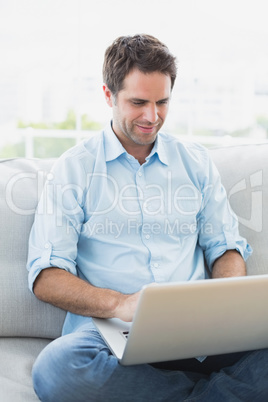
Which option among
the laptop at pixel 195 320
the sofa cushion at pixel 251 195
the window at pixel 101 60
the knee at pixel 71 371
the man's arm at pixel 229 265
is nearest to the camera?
the laptop at pixel 195 320

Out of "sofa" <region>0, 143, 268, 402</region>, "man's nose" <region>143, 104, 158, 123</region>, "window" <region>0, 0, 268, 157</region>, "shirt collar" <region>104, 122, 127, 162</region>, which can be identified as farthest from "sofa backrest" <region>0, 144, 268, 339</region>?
"window" <region>0, 0, 268, 157</region>

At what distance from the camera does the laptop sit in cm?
105

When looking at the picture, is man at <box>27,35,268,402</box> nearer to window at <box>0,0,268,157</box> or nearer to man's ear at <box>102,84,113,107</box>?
man's ear at <box>102,84,113,107</box>

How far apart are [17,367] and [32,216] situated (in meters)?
0.44

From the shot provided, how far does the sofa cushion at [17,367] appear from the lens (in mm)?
1288

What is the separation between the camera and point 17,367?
143 cm

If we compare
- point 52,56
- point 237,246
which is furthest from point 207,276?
point 52,56

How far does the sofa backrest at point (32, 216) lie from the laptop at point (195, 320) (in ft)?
1.22

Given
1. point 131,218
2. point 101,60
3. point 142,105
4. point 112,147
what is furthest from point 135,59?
point 101,60

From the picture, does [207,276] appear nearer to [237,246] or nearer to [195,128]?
[237,246]

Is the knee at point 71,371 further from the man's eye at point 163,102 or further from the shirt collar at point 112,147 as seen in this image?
the man's eye at point 163,102

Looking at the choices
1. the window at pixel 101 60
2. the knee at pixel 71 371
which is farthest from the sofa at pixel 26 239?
the window at pixel 101 60

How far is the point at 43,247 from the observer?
4.99 ft

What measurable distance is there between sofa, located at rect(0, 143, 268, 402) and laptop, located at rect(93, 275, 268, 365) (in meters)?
0.35
